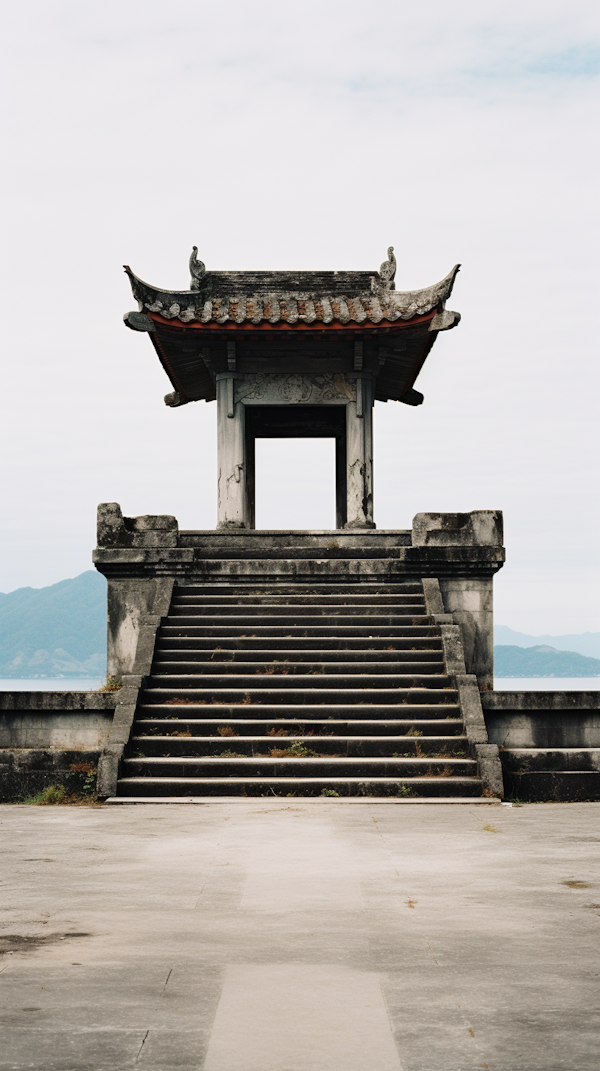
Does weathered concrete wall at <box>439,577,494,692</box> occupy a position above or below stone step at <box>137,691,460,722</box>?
above

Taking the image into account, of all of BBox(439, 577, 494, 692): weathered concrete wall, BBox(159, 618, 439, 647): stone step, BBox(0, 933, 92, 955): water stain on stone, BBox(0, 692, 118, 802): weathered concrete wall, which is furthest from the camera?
BBox(439, 577, 494, 692): weathered concrete wall

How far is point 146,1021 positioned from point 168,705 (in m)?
7.92

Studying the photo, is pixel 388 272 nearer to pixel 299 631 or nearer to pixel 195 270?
pixel 195 270

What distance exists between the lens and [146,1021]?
4.13m

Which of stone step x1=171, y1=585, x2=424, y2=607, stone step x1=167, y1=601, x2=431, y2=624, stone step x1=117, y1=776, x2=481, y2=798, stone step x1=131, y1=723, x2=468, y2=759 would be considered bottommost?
stone step x1=117, y1=776, x2=481, y2=798

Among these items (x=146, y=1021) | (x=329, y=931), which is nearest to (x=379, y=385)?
(x=329, y=931)

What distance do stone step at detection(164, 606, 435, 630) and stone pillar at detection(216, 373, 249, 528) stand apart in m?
3.94

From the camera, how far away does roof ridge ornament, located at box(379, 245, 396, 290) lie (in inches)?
742

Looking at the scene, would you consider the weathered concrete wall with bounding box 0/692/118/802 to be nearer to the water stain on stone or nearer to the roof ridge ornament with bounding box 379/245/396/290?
→ the water stain on stone

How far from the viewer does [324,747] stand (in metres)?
11.2

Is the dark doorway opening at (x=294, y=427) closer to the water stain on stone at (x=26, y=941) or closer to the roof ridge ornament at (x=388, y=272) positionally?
the roof ridge ornament at (x=388, y=272)

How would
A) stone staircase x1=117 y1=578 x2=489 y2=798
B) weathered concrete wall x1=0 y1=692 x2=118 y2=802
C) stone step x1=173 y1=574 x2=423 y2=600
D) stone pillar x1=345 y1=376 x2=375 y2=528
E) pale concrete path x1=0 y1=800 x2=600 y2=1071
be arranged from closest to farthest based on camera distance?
pale concrete path x1=0 y1=800 x2=600 y2=1071 < stone staircase x1=117 y1=578 x2=489 y2=798 < weathered concrete wall x1=0 y1=692 x2=118 y2=802 < stone step x1=173 y1=574 x2=423 y2=600 < stone pillar x1=345 y1=376 x2=375 y2=528

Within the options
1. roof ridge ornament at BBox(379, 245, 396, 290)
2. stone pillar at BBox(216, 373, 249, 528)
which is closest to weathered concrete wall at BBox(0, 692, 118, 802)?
stone pillar at BBox(216, 373, 249, 528)

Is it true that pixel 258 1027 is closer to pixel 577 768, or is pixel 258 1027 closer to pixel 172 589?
pixel 577 768
